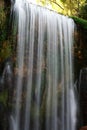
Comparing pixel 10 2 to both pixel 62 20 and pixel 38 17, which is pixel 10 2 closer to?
pixel 38 17

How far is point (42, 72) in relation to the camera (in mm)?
11438

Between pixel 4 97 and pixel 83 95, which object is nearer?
pixel 4 97

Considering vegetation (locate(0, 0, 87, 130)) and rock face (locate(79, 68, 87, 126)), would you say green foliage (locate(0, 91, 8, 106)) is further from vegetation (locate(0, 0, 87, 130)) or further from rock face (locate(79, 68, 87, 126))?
rock face (locate(79, 68, 87, 126))

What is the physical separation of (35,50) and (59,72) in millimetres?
1343

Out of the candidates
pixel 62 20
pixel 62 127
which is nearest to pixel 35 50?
pixel 62 20

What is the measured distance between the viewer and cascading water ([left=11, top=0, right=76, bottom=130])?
10636 millimetres

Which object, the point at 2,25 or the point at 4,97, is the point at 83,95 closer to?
the point at 4,97

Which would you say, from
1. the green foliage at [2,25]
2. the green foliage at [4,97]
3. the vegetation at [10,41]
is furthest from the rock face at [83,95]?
the green foliage at [2,25]

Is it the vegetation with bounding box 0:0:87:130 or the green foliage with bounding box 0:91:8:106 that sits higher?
the vegetation with bounding box 0:0:87:130

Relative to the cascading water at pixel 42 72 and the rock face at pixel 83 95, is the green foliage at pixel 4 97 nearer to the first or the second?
the cascading water at pixel 42 72

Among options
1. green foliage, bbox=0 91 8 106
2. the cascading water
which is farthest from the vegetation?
the cascading water

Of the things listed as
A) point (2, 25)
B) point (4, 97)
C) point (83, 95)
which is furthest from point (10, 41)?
point (83, 95)

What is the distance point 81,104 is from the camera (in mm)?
12188

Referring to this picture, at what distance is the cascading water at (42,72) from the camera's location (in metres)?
10.6
